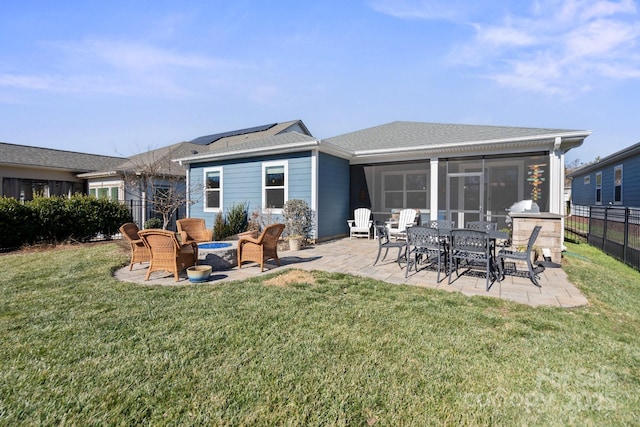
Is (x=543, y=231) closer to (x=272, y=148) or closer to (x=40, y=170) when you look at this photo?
(x=272, y=148)

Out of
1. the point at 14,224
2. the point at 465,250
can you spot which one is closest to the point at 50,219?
the point at 14,224

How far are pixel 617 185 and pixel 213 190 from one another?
17.6m

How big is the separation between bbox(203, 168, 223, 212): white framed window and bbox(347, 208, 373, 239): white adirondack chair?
4.85 metres

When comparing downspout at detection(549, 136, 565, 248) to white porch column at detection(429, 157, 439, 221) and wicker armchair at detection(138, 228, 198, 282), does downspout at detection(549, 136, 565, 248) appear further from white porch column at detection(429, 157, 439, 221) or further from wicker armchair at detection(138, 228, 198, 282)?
wicker armchair at detection(138, 228, 198, 282)

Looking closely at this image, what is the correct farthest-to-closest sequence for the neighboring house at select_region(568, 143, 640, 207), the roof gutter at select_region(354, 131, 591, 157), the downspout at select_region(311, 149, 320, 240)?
the neighboring house at select_region(568, 143, 640, 207)
the downspout at select_region(311, 149, 320, 240)
the roof gutter at select_region(354, 131, 591, 157)

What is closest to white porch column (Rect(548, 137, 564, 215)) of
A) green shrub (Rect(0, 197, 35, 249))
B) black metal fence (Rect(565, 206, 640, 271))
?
black metal fence (Rect(565, 206, 640, 271))

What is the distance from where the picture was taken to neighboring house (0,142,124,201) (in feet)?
44.0

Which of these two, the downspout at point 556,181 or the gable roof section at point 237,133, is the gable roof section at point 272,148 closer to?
the downspout at point 556,181

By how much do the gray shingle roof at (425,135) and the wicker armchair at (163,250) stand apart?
6308 mm

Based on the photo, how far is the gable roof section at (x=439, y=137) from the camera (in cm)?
788

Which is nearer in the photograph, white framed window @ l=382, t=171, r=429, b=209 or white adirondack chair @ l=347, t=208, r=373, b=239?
white adirondack chair @ l=347, t=208, r=373, b=239

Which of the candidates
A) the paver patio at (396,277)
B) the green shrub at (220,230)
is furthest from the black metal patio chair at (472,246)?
the green shrub at (220,230)

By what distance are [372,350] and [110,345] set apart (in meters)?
2.37

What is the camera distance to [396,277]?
5.16 metres
